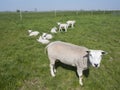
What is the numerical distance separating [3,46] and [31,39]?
202 cm

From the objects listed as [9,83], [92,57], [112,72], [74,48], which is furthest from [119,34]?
[9,83]

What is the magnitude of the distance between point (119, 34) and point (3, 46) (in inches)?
338

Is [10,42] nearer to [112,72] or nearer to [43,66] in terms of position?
[43,66]

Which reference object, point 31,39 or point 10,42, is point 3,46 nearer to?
point 10,42

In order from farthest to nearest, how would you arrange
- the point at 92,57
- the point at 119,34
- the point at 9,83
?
the point at 119,34, the point at 9,83, the point at 92,57

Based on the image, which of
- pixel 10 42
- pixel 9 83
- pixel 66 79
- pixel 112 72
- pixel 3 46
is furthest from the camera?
pixel 10 42

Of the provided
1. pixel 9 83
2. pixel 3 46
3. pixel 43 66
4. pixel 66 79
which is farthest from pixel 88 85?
pixel 3 46

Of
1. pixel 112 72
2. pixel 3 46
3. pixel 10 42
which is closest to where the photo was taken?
pixel 112 72

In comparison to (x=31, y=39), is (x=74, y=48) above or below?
above

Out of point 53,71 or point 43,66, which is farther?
point 43,66

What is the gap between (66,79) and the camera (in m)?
6.55

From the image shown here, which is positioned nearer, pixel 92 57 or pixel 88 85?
pixel 92 57

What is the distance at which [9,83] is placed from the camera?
20.2 ft

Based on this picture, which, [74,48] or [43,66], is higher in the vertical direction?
[74,48]
